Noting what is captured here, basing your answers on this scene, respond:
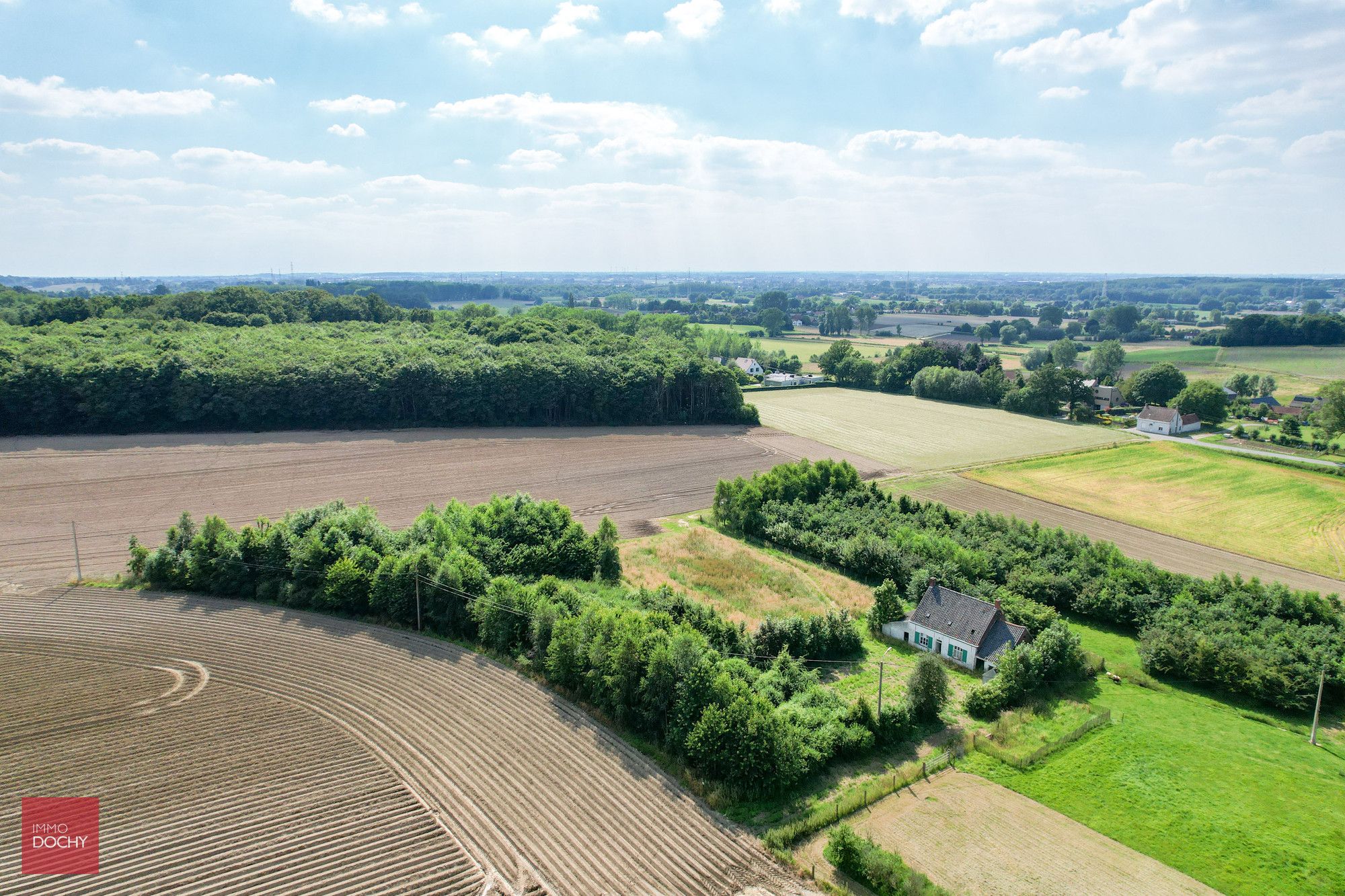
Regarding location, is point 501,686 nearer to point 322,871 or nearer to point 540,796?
point 540,796

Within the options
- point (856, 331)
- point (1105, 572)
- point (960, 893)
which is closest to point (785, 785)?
point (960, 893)

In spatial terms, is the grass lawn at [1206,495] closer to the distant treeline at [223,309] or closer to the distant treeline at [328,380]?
the distant treeline at [328,380]

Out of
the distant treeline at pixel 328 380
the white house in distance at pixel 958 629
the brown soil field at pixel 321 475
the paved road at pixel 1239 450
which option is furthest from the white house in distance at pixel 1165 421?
the white house in distance at pixel 958 629

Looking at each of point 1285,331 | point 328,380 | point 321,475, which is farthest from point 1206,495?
point 1285,331

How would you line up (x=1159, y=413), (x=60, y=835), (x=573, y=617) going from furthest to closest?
(x=1159, y=413) → (x=573, y=617) → (x=60, y=835)

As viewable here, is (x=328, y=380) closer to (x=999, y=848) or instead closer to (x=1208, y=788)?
(x=999, y=848)
